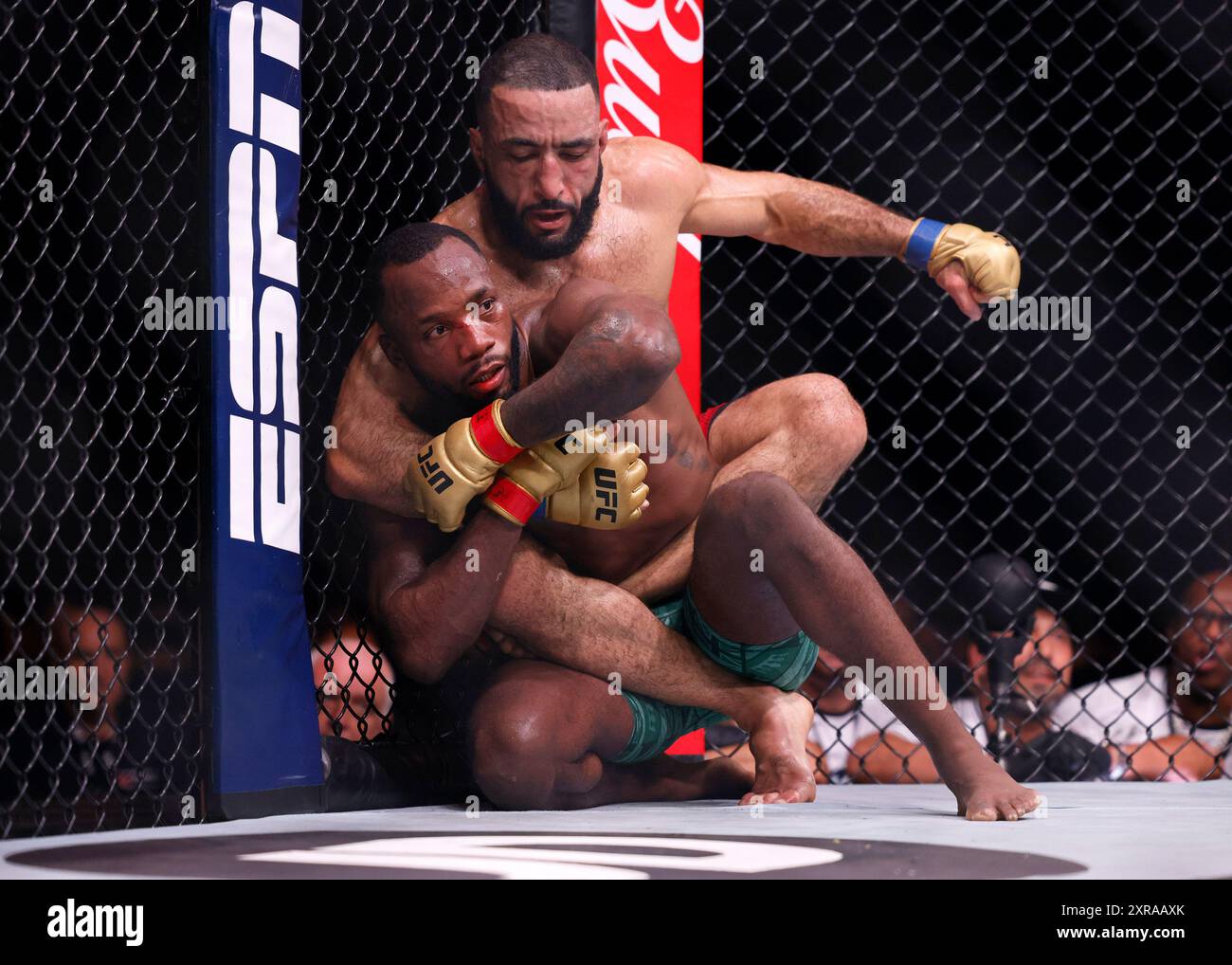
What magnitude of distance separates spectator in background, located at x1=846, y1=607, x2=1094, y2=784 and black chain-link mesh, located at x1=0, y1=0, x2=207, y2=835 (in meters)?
1.23

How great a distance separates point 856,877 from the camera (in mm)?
1133

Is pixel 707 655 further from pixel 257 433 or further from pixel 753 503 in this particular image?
pixel 257 433

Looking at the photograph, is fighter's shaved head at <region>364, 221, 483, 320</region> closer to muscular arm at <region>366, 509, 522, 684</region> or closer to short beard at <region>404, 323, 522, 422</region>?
short beard at <region>404, 323, 522, 422</region>

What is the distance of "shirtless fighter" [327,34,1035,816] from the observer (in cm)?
194

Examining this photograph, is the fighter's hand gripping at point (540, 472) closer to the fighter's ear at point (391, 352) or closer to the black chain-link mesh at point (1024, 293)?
the fighter's ear at point (391, 352)

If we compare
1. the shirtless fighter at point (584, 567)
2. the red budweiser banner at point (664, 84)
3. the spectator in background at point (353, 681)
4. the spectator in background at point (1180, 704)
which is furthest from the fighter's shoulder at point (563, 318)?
the spectator in background at point (1180, 704)

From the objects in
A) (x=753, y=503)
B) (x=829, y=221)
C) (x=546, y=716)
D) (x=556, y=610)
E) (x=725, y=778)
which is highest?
(x=829, y=221)

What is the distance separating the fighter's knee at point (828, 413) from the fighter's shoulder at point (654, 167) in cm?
33

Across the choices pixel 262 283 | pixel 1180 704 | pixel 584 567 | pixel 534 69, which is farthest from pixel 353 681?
pixel 1180 704

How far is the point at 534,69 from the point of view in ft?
6.39

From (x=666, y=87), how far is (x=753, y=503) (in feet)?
3.11

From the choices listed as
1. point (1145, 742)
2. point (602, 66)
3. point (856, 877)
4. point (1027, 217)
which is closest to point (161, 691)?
point (602, 66)

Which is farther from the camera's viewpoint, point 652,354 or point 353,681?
point 353,681
